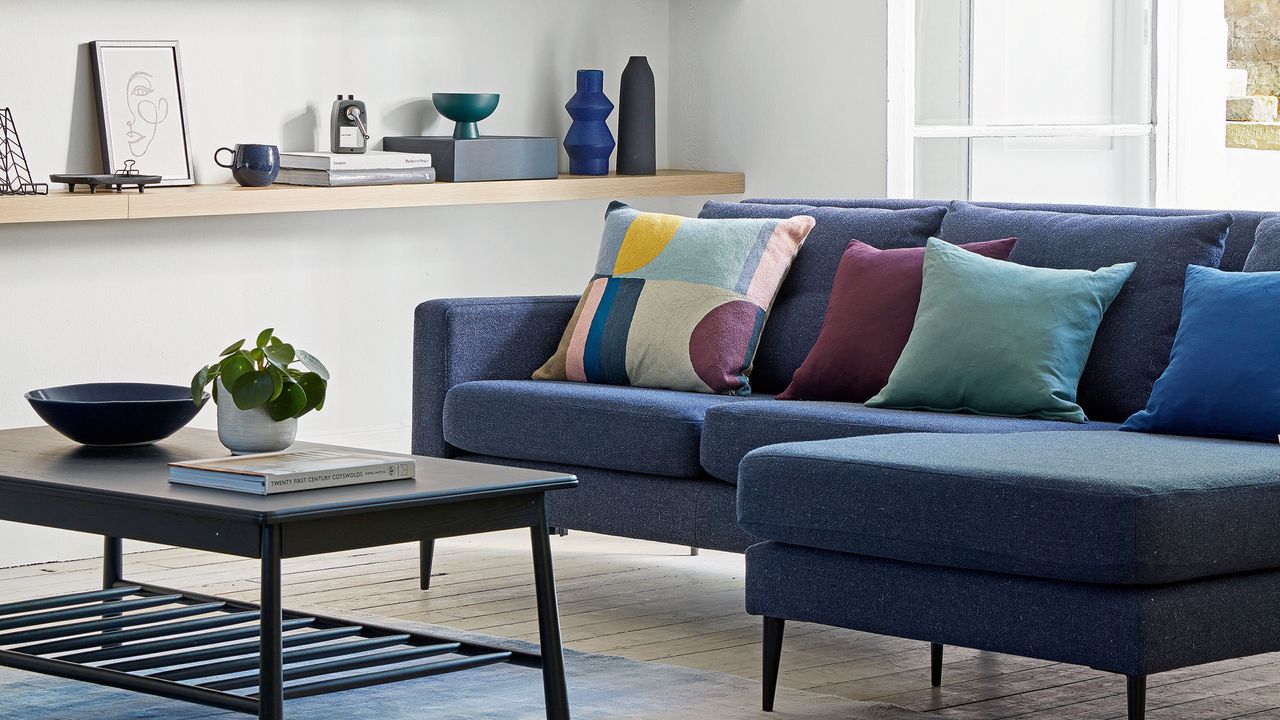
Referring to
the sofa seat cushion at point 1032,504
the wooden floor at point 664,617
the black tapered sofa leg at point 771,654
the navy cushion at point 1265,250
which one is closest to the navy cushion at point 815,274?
the wooden floor at point 664,617

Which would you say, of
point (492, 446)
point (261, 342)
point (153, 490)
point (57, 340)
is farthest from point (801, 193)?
point (153, 490)

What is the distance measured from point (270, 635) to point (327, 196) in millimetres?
2435

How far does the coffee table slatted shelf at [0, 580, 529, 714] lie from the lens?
2619mm

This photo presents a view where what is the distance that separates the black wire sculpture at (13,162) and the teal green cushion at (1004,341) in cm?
207

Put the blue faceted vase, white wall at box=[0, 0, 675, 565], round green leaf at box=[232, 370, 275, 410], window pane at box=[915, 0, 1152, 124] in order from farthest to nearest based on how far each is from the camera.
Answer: the blue faceted vase → window pane at box=[915, 0, 1152, 124] → white wall at box=[0, 0, 675, 565] → round green leaf at box=[232, 370, 275, 410]

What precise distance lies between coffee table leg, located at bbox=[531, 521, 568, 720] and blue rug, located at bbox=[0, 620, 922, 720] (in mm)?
311

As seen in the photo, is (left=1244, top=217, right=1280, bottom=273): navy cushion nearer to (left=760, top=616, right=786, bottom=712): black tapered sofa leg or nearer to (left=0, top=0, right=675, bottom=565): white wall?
(left=760, top=616, right=786, bottom=712): black tapered sofa leg

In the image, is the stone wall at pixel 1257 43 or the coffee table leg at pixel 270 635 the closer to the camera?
the coffee table leg at pixel 270 635

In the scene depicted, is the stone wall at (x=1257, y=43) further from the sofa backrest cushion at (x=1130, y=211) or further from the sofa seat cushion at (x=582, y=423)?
the sofa seat cushion at (x=582, y=423)

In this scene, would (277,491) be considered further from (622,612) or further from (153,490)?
(622,612)

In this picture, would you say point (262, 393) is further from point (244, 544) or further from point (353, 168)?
point (353, 168)

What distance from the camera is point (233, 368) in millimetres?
2852

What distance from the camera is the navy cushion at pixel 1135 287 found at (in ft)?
11.5

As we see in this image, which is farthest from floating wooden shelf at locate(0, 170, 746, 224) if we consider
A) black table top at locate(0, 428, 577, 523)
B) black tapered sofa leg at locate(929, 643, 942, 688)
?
black tapered sofa leg at locate(929, 643, 942, 688)
